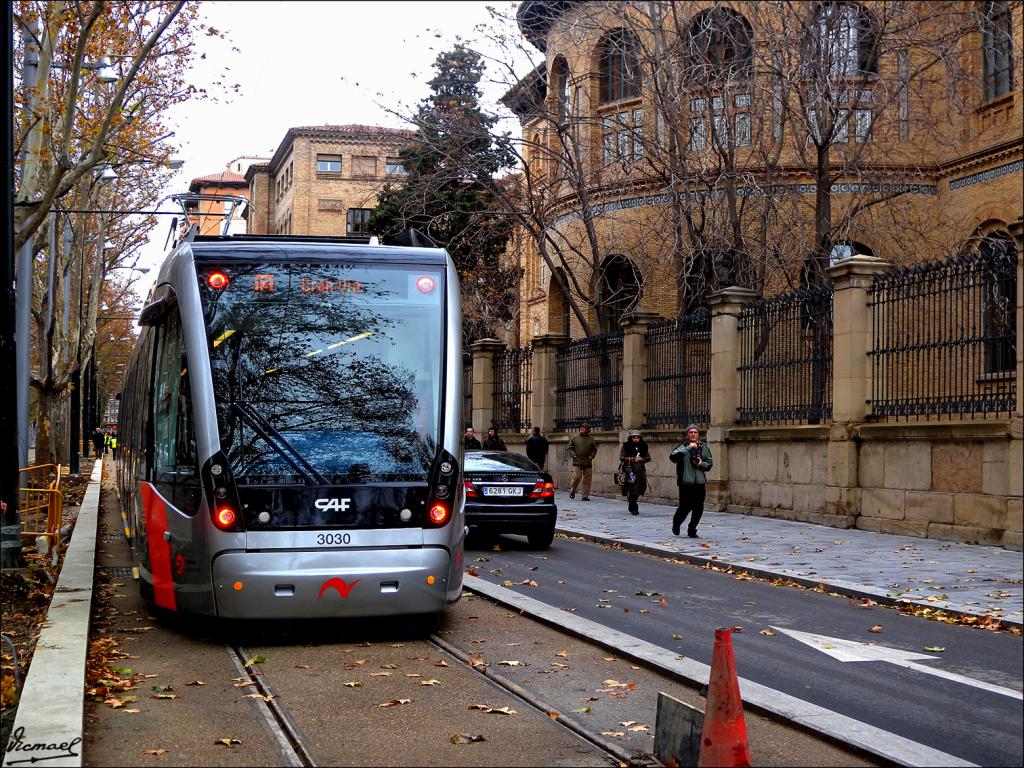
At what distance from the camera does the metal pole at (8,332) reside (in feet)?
37.2

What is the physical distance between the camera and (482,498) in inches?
664

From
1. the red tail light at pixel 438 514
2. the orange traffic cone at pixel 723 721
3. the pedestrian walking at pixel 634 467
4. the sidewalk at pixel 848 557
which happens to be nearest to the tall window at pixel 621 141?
the pedestrian walking at pixel 634 467

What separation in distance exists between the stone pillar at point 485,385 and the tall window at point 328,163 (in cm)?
5174

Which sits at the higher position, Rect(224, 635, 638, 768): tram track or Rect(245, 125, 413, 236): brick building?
Rect(245, 125, 413, 236): brick building

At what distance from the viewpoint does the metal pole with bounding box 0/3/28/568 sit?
1134 centimetres

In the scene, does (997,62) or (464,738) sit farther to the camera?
(997,62)

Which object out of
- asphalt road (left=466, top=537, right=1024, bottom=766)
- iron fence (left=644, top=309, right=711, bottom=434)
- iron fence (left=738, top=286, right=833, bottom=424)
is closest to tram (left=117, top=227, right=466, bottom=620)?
asphalt road (left=466, top=537, right=1024, bottom=766)

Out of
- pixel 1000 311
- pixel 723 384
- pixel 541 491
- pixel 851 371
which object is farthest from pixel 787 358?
pixel 541 491

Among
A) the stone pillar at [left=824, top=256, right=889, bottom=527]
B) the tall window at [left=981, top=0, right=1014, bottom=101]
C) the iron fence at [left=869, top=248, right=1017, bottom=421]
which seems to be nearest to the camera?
the iron fence at [left=869, top=248, right=1017, bottom=421]

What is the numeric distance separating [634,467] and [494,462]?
7100 mm

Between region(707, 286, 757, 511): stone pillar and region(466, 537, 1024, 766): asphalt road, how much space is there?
7.39 metres

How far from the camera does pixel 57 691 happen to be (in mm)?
6766

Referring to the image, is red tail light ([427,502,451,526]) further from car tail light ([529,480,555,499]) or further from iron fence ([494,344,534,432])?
iron fence ([494,344,534,432])

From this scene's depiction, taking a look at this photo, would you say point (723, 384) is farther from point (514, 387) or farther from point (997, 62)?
point (514, 387)
